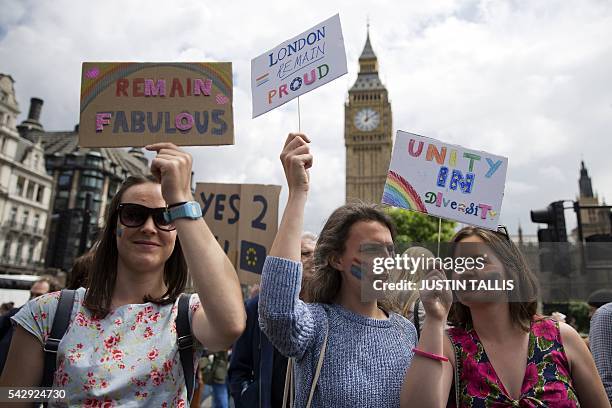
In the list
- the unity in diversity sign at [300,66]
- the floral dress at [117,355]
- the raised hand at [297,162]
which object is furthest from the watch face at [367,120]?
the floral dress at [117,355]

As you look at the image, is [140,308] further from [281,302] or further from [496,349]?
[496,349]

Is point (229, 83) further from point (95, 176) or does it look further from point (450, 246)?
point (95, 176)

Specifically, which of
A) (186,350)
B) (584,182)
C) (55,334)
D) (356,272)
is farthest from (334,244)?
(584,182)

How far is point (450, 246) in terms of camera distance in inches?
68.3

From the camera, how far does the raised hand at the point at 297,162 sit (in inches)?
59.8

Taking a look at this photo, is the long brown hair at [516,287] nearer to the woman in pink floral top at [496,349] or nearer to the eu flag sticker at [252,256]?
the woman in pink floral top at [496,349]

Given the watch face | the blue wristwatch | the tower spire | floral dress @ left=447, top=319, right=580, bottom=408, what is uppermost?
the watch face

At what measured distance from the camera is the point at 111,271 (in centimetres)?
153

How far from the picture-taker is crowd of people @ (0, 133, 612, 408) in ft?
4.25

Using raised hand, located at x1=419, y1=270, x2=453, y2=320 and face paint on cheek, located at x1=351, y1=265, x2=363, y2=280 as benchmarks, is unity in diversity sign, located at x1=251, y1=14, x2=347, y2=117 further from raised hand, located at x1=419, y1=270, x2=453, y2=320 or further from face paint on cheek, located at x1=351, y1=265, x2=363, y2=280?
raised hand, located at x1=419, y1=270, x2=453, y2=320

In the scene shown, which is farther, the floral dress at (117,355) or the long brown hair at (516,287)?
the long brown hair at (516,287)

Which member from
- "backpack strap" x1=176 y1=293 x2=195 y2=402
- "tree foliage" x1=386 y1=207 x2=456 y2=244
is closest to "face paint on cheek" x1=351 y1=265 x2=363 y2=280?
"backpack strap" x1=176 y1=293 x2=195 y2=402

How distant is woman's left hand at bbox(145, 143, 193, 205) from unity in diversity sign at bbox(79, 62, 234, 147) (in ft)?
2.11

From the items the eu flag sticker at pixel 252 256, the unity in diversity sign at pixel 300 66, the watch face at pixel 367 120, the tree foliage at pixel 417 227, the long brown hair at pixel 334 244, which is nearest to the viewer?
the long brown hair at pixel 334 244
